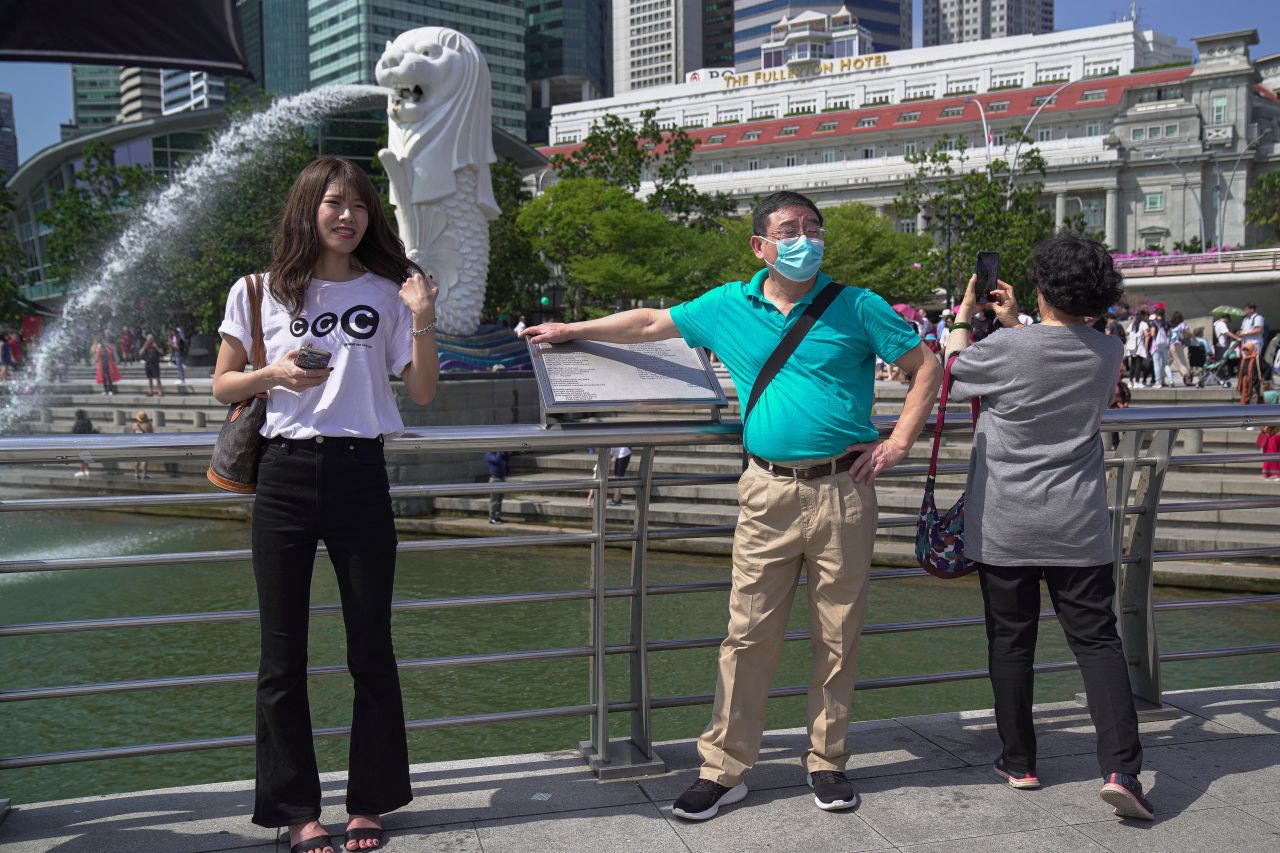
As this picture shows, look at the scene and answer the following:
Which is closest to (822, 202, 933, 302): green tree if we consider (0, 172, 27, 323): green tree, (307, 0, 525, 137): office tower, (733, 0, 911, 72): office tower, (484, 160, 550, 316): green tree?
(484, 160, 550, 316): green tree

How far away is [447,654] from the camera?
28.8ft

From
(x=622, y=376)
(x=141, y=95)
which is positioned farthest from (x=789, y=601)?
(x=141, y=95)

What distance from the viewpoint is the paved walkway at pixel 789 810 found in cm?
312

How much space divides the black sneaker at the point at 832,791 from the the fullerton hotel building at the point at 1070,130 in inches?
2864

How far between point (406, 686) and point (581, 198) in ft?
117

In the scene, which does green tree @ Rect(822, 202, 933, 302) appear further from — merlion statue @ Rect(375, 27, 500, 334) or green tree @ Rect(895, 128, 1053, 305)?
merlion statue @ Rect(375, 27, 500, 334)

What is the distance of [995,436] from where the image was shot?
3480 mm

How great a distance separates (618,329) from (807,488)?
0.91m

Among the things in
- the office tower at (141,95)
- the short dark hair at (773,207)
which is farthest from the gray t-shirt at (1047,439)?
the office tower at (141,95)

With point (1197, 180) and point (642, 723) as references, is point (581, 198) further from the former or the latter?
point (1197, 180)

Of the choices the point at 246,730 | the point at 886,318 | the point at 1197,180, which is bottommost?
the point at 246,730

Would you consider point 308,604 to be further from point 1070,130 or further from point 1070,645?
point 1070,130

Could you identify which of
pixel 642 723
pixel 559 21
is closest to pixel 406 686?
pixel 642 723

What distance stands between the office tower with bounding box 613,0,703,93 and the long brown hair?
171m
